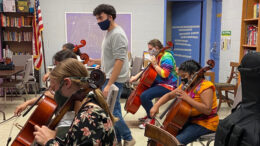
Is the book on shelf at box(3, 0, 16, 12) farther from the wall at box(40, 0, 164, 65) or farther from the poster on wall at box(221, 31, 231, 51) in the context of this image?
the poster on wall at box(221, 31, 231, 51)

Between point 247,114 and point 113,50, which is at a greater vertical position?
point 113,50

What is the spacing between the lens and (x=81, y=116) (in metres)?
1.30

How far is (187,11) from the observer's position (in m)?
6.75

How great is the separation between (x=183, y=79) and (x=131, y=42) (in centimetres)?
Result: 420

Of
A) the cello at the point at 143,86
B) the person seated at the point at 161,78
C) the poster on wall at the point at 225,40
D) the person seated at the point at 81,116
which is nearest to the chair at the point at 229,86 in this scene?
the poster on wall at the point at 225,40

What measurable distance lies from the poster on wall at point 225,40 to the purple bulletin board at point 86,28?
82.0 inches

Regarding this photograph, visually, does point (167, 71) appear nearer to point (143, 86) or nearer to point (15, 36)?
point (143, 86)

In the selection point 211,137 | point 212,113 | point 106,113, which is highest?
point 106,113

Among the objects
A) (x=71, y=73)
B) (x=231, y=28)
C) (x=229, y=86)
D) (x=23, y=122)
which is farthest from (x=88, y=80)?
(x=231, y=28)

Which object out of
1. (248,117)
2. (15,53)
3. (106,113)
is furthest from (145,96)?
(15,53)

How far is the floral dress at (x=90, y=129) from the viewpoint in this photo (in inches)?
49.8

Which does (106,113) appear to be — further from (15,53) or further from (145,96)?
(15,53)

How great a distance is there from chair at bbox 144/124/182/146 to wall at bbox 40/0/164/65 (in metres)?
5.05

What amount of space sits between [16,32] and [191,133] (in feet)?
17.1
